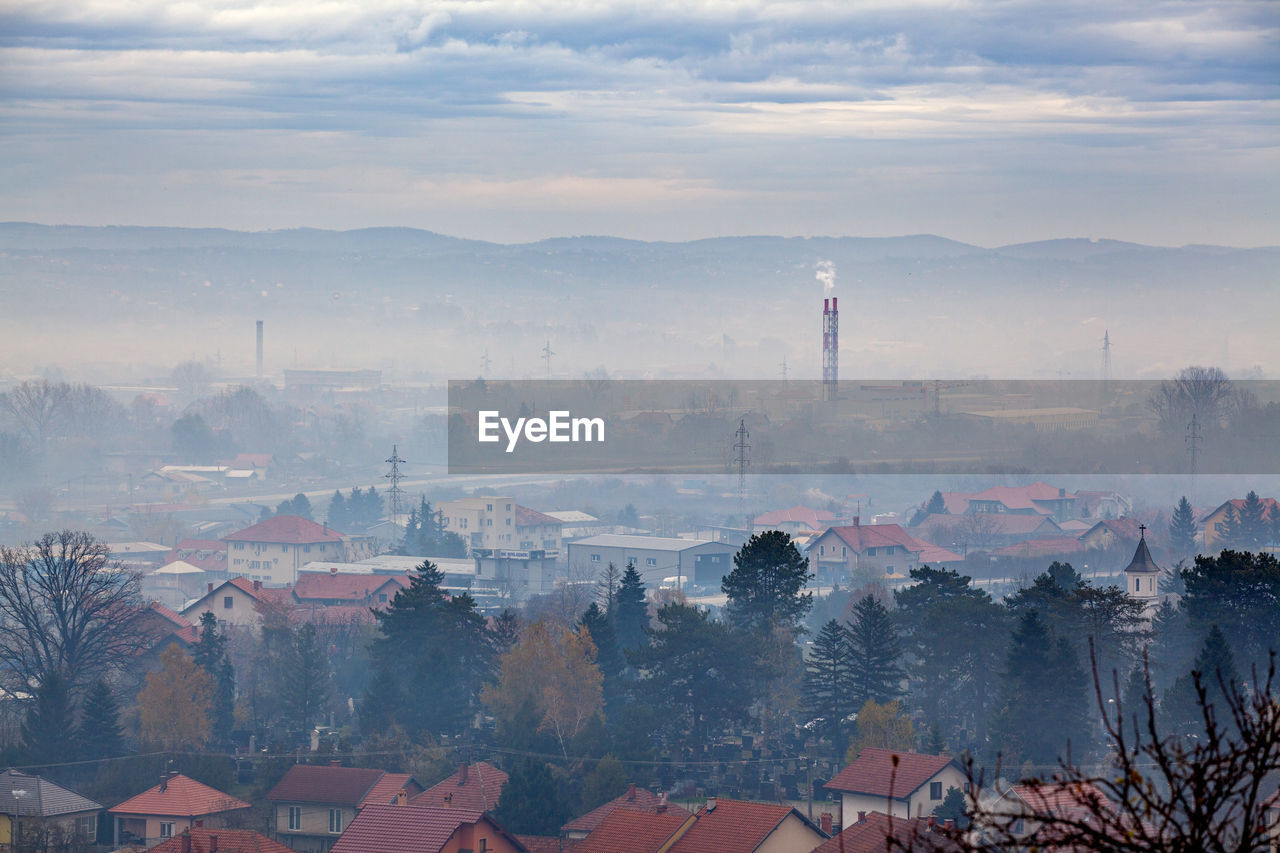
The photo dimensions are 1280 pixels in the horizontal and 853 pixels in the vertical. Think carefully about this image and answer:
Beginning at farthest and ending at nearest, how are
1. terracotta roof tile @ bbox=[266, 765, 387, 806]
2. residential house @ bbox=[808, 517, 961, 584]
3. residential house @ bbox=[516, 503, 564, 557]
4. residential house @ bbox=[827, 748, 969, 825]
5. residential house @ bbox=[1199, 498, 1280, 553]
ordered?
residential house @ bbox=[516, 503, 564, 557], residential house @ bbox=[1199, 498, 1280, 553], residential house @ bbox=[808, 517, 961, 584], terracotta roof tile @ bbox=[266, 765, 387, 806], residential house @ bbox=[827, 748, 969, 825]

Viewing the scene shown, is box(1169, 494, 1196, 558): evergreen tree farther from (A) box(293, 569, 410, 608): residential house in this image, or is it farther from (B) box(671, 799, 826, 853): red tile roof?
(B) box(671, 799, 826, 853): red tile roof

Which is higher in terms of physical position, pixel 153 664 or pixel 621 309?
pixel 621 309

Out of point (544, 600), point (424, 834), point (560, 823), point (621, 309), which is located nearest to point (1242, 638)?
point (560, 823)

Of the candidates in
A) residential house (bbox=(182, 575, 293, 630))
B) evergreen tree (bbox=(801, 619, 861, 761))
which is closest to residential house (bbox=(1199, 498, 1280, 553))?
residential house (bbox=(182, 575, 293, 630))

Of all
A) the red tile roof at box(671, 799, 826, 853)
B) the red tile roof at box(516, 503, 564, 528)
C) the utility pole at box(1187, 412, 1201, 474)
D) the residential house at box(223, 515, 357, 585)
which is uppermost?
the utility pole at box(1187, 412, 1201, 474)

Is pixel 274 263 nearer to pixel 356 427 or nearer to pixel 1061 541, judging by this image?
pixel 356 427

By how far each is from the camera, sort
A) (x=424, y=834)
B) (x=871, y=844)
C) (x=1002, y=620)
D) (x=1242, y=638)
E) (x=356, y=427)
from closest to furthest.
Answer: (x=871, y=844), (x=424, y=834), (x=1242, y=638), (x=1002, y=620), (x=356, y=427)
